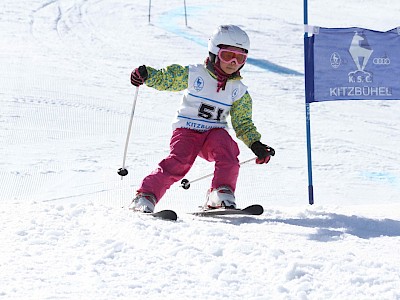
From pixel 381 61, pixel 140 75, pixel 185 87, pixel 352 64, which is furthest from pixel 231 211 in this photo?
pixel 381 61

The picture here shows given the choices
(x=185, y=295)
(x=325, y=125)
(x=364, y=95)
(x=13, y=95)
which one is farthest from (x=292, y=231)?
(x=13, y=95)

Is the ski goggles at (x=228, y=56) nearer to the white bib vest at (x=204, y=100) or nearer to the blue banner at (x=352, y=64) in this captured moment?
the white bib vest at (x=204, y=100)

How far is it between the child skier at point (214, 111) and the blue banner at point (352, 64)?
2.84 ft

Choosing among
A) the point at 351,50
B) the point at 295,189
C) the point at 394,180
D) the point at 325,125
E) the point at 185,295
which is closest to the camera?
the point at 185,295

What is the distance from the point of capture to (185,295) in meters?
2.78

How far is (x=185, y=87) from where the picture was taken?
16.1 feet

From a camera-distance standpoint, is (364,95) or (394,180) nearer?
(364,95)

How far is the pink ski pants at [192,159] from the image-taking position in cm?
462

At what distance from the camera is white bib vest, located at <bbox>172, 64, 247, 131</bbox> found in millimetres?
4879

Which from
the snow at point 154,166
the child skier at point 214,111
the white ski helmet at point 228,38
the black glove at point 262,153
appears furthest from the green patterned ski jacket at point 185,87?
the snow at point 154,166

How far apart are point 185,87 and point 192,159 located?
1.61 ft

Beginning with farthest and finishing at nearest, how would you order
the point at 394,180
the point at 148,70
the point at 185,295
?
the point at 394,180 → the point at 148,70 → the point at 185,295

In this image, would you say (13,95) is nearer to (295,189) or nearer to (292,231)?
(295,189)

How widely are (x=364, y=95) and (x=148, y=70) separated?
1.75 meters
